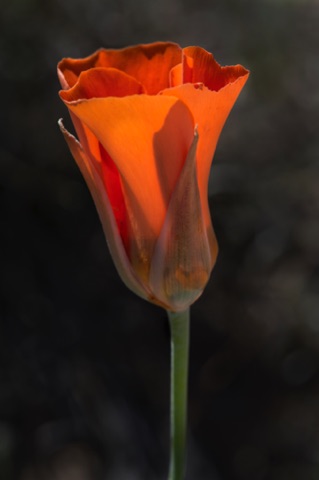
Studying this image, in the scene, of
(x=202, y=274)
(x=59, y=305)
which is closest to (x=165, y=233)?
(x=202, y=274)

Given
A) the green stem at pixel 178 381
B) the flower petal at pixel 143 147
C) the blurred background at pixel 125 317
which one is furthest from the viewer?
the blurred background at pixel 125 317

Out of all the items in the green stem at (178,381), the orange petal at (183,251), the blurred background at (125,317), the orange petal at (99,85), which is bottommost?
Answer: the blurred background at (125,317)

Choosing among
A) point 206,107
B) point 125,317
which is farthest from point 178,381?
point 125,317

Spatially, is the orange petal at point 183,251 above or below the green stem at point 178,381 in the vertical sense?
above

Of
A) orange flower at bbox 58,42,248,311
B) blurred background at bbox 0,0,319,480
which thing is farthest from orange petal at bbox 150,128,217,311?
blurred background at bbox 0,0,319,480

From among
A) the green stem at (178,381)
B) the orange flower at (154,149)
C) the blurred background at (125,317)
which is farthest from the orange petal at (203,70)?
the blurred background at (125,317)

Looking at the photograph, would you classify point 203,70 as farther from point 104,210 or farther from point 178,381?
point 178,381

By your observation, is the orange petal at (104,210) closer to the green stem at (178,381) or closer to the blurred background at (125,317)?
the green stem at (178,381)
